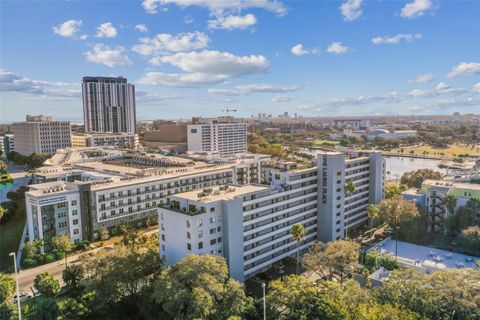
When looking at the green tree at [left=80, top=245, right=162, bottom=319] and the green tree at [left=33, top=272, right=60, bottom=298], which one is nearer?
the green tree at [left=80, top=245, right=162, bottom=319]

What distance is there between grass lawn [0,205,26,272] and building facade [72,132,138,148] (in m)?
66.7

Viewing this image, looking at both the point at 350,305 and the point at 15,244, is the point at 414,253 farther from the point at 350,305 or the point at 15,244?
the point at 15,244

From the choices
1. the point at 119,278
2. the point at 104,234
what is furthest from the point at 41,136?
the point at 119,278

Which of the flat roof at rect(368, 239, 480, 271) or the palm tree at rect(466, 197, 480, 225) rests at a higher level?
the palm tree at rect(466, 197, 480, 225)

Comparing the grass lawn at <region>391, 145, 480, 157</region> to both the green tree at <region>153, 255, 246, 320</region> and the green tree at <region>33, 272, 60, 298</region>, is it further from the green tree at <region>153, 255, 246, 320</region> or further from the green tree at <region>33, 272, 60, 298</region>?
the green tree at <region>33, 272, 60, 298</region>

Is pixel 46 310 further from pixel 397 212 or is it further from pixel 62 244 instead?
pixel 397 212

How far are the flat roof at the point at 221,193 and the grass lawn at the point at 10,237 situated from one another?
24649 mm

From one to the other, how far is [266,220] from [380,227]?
26068 mm

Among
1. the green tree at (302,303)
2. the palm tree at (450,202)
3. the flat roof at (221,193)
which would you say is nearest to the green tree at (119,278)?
the flat roof at (221,193)

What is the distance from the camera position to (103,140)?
→ 140500 millimetres

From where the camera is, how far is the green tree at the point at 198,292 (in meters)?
30.6

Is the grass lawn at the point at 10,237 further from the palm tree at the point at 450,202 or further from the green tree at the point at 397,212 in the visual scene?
the palm tree at the point at 450,202

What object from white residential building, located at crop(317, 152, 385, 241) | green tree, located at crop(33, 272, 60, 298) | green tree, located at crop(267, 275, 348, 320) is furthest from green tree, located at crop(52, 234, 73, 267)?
white residential building, located at crop(317, 152, 385, 241)

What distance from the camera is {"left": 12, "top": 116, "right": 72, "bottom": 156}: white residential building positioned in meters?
135
